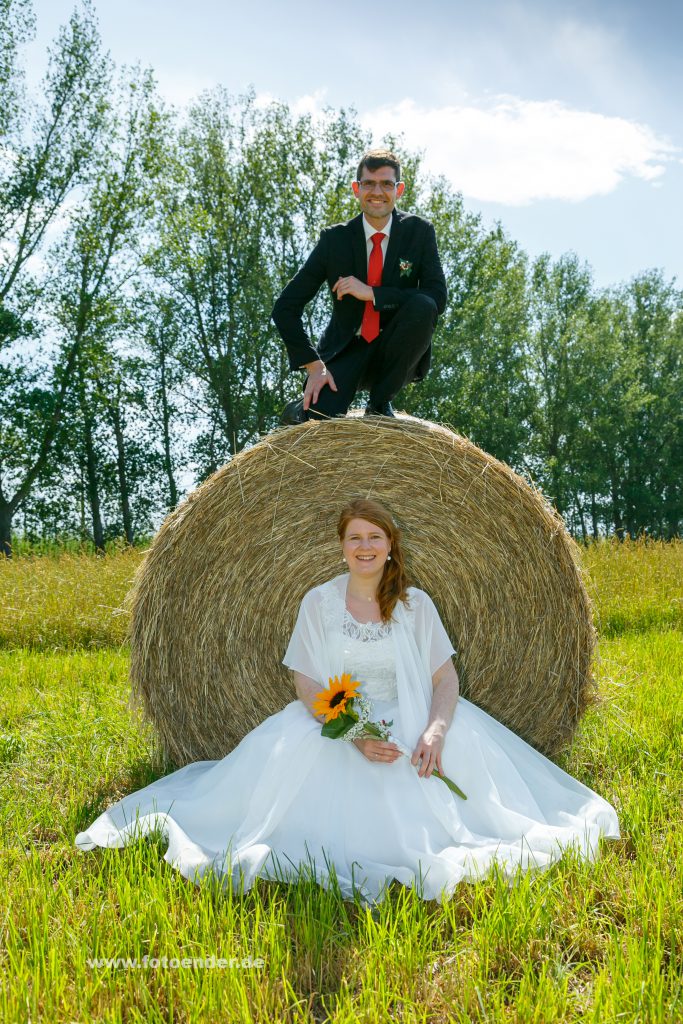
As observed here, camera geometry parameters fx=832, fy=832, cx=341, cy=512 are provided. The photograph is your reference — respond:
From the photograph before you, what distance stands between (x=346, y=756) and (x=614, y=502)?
97.5ft

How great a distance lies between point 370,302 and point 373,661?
1.72 metres

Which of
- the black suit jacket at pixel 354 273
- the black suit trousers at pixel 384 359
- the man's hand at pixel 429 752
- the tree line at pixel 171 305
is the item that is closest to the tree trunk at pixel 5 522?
the tree line at pixel 171 305

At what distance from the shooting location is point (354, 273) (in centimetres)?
416

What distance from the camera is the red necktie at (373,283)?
13.3 ft

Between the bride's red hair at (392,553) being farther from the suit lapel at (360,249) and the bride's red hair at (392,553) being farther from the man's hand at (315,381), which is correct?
the suit lapel at (360,249)

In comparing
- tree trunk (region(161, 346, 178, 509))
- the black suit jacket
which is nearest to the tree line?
tree trunk (region(161, 346, 178, 509))

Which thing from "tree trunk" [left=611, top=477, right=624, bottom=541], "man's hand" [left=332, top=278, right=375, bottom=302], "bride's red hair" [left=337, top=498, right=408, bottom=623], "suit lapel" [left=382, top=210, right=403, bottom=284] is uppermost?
"suit lapel" [left=382, top=210, right=403, bottom=284]

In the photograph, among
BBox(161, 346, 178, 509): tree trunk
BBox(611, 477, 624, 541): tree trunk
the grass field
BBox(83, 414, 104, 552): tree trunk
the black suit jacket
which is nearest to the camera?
the grass field

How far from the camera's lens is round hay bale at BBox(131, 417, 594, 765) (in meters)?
3.68

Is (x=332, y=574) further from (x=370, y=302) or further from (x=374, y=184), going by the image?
(x=374, y=184)

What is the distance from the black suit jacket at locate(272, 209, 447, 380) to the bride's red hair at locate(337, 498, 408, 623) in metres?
0.95

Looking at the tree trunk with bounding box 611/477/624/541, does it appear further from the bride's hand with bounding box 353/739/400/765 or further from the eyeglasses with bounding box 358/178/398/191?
the bride's hand with bounding box 353/739/400/765

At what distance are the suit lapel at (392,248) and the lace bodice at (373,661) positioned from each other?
5.88ft

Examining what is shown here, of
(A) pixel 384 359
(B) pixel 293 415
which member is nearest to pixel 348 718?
(B) pixel 293 415
